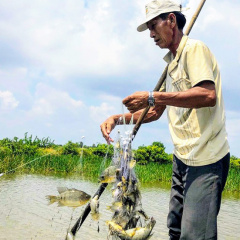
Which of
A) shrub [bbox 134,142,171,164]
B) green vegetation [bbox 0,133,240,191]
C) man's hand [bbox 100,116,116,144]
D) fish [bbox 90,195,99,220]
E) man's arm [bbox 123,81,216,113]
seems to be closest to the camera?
man's arm [bbox 123,81,216,113]

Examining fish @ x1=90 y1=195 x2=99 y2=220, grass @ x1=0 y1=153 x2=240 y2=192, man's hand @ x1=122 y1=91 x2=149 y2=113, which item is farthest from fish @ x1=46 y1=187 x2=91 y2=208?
grass @ x1=0 y1=153 x2=240 y2=192

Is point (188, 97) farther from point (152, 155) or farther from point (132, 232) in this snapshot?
point (152, 155)

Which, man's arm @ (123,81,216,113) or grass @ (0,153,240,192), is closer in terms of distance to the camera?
man's arm @ (123,81,216,113)

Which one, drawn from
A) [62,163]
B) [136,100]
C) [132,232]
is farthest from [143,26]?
[62,163]

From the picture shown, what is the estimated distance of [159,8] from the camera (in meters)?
2.93

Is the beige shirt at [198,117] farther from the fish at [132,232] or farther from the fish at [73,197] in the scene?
the fish at [73,197]

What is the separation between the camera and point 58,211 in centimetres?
764

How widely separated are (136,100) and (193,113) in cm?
42

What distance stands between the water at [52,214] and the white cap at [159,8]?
192 centimetres

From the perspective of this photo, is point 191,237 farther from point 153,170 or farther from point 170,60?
point 153,170

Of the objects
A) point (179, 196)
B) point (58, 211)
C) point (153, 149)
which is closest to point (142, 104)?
point (179, 196)

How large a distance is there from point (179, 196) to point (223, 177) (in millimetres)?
459

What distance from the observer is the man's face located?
2.94m

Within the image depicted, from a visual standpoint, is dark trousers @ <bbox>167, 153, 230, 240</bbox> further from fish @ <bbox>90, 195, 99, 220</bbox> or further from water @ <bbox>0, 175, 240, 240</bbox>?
water @ <bbox>0, 175, 240, 240</bbox>
